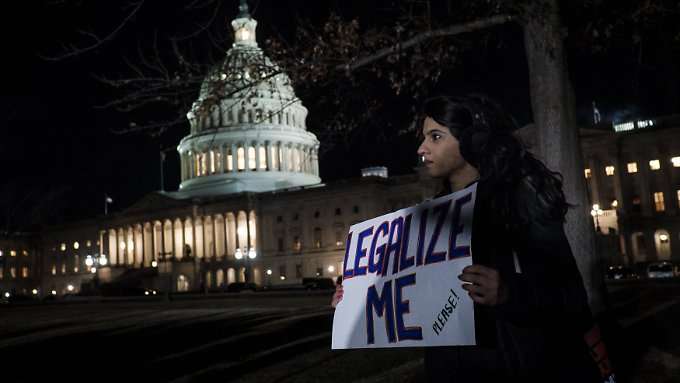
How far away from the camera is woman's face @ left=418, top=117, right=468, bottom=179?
3371 mm

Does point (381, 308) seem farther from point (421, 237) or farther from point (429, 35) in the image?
point (429, 35)

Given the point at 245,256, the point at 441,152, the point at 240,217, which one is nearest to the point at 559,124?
the point at 441,152

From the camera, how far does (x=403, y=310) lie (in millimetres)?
3170

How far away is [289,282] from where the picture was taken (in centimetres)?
9506

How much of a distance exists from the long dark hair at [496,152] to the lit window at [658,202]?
79.2m

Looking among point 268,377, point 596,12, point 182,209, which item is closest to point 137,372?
point 268,377

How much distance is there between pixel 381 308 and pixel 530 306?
84 cm

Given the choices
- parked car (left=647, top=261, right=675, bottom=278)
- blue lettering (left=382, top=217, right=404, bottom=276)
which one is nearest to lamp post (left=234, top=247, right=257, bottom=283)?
parked car (left=647, top=261, right=675, bottom=278)

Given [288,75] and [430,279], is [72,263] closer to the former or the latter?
[288,75]

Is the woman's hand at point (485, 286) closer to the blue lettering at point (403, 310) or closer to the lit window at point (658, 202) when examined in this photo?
the blue lettering at point (403, 310)

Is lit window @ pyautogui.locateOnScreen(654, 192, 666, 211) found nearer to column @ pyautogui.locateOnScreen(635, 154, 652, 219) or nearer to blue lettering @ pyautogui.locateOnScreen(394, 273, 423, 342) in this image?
column @ pyautogui.locateOnScreen(635, 154, 652, 219)

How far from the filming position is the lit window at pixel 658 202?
74875 millimetres

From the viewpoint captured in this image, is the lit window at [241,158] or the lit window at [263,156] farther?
the lit window at [241,158]

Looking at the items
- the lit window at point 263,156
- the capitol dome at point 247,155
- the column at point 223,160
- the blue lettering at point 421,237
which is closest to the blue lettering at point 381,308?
the blue lettering at point 421,237
